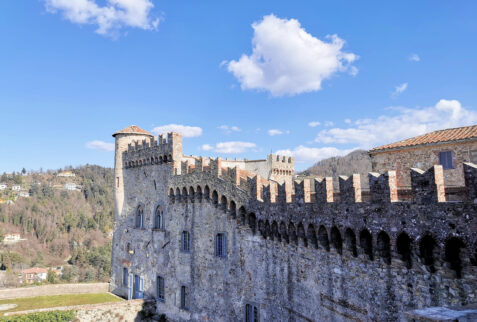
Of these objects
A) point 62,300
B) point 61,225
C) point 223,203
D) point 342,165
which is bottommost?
point 61,225

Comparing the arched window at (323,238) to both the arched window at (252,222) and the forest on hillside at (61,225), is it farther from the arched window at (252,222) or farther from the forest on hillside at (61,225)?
the forest on hillside at (61,225)

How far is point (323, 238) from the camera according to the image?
38.8 feet

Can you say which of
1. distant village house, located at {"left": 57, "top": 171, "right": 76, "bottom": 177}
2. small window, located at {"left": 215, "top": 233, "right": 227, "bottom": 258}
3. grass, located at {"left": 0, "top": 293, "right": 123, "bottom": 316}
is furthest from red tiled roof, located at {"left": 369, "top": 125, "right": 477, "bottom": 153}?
distant village house, located at {"left": 57, "top": 171, "right": 76, "bottom": 177}

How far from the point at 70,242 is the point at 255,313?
379ft

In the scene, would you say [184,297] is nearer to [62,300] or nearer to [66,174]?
[62,300]

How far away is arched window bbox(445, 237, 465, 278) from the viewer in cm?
762

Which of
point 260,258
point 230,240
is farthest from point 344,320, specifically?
point 230,240

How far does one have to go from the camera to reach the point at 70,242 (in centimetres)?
11300

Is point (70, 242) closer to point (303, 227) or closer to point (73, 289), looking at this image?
point (73, 289)

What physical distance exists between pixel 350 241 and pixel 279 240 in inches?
168

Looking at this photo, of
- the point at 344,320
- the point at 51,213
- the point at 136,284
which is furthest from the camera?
the point at 51,213

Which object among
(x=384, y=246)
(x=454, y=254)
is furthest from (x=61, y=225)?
(x=454, y=254)

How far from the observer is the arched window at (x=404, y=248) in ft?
28.5

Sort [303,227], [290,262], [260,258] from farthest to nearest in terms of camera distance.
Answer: [260,258] < [290,262] < [303,227]
